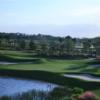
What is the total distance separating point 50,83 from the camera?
49344 millimetres

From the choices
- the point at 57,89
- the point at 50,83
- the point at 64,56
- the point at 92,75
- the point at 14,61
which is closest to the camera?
the point at 57,89

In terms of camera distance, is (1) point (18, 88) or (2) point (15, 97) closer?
(2) point (15, 97)

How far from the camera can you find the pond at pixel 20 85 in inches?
1677

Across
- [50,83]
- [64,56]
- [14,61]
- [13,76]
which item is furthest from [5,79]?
[64,56]

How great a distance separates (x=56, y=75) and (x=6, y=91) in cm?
1081

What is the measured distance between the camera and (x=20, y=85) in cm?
4741

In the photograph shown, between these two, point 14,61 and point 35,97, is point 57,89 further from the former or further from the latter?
point 14,61

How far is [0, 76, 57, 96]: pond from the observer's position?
1677 inches

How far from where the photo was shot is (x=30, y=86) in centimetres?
4616

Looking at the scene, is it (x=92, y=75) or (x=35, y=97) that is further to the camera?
(x=92, y=75)

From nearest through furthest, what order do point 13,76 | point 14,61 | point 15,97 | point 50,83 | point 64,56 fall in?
1. point 15,97
2. point 50,83
3. point 13,76
4. point 14,61
5. point 64,56

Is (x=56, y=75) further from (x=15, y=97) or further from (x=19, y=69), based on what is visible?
(x=15, y=97)

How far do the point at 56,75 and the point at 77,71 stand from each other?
628cm

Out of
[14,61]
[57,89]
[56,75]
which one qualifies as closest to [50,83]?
[56,75]
